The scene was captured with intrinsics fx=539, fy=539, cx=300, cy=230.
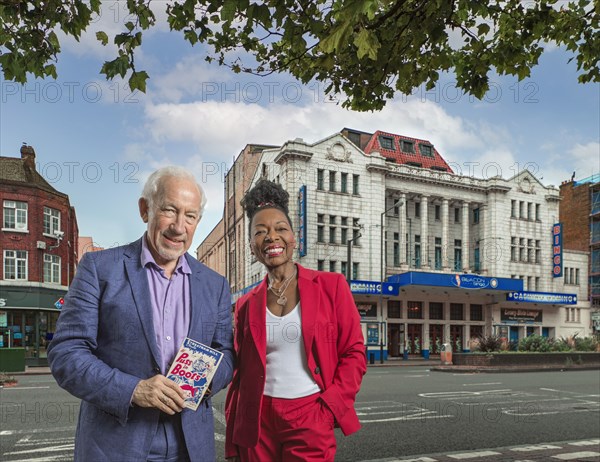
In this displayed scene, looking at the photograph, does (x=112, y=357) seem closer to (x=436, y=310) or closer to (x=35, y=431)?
(x=35, y=431)

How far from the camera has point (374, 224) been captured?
3856 cm

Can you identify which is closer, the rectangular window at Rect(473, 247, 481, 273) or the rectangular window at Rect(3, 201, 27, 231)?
the rectangular window at Rect(3, 201, 27, 231)

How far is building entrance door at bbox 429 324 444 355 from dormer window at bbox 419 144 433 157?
15425mm

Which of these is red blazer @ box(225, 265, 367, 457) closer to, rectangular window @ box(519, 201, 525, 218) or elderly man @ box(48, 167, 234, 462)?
elderly man @ box(48, 167, 234, 462)

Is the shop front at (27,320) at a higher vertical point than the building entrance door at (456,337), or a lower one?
higher

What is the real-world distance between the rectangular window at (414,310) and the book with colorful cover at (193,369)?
130 feet

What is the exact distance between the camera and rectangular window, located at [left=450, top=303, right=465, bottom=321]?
43156 millimetres

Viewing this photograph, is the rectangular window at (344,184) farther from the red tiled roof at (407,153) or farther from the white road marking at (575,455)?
the white road marking at (575,455)

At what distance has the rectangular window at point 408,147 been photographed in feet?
155

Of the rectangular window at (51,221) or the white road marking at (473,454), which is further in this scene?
the rectangular window at (51,221)

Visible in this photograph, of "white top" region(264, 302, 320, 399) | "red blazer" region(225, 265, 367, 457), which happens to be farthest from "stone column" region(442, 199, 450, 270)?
"white top" region(264, 302, 320, 399)

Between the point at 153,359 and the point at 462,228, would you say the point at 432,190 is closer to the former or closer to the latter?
the point at 462,228

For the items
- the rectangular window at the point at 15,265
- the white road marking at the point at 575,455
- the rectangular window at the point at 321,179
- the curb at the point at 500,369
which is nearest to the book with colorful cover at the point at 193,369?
Answer: the white road marking at the point at 575,455

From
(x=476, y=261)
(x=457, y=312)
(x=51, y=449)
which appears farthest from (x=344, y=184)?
(x=51, y=449)
